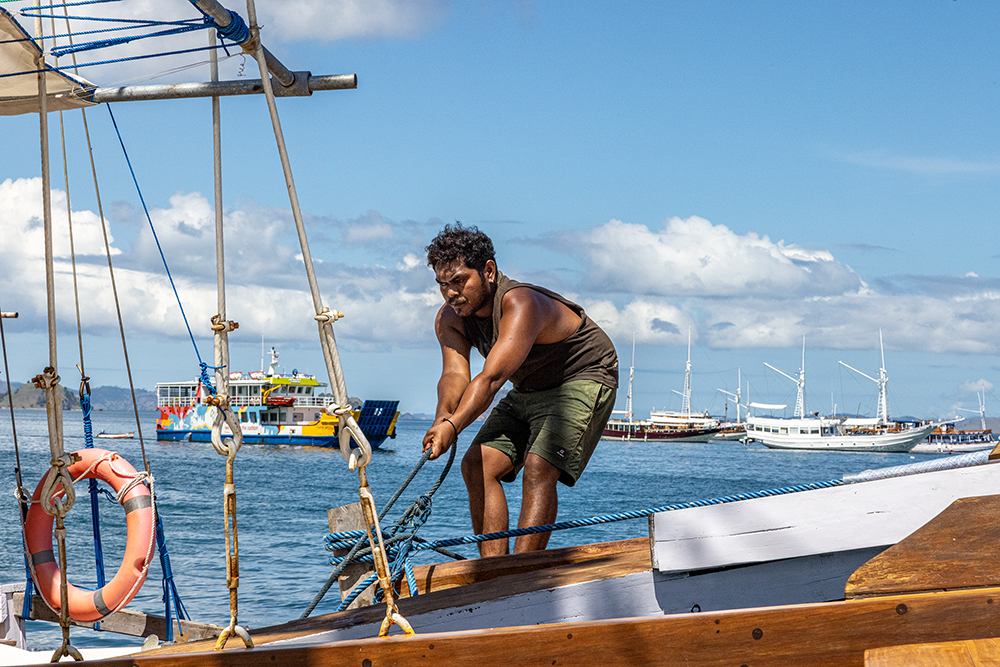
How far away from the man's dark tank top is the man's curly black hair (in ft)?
0.57

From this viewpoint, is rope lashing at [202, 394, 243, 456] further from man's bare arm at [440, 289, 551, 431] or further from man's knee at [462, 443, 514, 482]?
man's knee at [462, 443, 514, 482]

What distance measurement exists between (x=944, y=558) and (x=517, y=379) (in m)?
2.20

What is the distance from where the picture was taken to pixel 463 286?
3.81 metres

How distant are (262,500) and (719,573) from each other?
2977 centimetres

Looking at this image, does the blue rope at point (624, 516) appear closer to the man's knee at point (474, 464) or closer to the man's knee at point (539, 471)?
the man's knee at point (539, 471)

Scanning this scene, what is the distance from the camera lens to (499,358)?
3482 millimetres

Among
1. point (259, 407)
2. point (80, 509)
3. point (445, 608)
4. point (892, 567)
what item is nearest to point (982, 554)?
point (892, 567)

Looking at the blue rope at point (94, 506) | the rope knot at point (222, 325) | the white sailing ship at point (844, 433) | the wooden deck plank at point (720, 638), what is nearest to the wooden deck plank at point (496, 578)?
the wooden deck plank at point (720, 638)

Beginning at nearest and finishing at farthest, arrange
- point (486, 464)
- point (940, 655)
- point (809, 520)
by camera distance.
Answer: point (940, 655), point (809, 520), point (486, 464)

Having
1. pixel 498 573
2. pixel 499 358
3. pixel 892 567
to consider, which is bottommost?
pixel 498 573

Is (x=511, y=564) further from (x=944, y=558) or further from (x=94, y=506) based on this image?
(x=94, y=506)

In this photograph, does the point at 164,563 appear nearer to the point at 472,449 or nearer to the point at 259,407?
the point at 472,449

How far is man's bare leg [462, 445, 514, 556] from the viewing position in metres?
3.83

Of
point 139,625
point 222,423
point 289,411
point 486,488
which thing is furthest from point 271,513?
point 289,411
